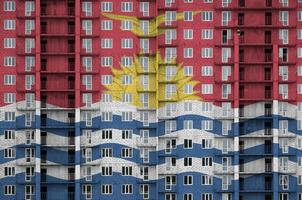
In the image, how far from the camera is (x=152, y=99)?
12925 cm

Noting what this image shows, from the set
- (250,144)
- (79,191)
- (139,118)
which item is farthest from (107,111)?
(250,144)

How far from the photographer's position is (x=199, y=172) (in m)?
128

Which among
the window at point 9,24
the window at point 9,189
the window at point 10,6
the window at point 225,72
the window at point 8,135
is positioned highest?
the window at point 10,6

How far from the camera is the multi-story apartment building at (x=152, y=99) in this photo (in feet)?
418

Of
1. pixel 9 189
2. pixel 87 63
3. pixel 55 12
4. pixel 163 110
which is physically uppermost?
pixel 55 12

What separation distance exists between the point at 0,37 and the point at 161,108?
2746 centimetres

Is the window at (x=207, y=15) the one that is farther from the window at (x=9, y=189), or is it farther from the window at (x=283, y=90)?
the window at (x=9, y=189)

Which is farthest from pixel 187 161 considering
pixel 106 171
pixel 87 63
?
pixel 87 63

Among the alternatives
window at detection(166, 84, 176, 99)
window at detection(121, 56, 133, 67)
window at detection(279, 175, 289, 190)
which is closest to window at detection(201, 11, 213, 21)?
window at detection(166, 84, 176, 99)

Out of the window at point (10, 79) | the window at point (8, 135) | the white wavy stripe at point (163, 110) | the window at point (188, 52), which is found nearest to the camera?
the window at point (8, 135)

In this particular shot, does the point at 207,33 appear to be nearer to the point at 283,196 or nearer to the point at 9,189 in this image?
the point at 283,196

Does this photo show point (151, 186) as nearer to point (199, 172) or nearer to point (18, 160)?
point (199, 172)

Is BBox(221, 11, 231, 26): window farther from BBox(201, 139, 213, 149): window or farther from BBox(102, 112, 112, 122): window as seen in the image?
BBox(102, 112, 112, 122): window

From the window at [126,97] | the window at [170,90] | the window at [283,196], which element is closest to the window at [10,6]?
the window at [126,97]
